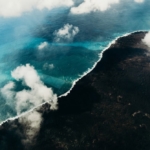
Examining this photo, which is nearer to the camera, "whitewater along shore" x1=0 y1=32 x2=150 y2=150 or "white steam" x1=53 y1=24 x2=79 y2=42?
"whitewater along shore" x1=0 y1=32 x2=150 y2=150

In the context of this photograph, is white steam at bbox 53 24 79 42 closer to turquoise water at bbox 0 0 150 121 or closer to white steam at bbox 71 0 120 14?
turquoise water at bbox 0 0 150 121

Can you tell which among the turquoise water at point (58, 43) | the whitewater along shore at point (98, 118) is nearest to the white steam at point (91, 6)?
the turquoise water at point (58, 43)

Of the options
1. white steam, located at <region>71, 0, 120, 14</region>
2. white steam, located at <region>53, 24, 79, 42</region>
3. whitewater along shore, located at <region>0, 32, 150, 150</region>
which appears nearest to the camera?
whitewater along shore, located at <region>0, 32, 150, 150</region>

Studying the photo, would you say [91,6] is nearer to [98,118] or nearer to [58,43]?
[58,43]

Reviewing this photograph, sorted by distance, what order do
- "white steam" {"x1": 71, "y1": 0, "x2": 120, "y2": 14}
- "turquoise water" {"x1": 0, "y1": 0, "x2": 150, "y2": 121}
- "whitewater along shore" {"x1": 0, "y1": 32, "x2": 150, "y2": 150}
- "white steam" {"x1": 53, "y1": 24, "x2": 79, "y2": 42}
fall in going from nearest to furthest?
"whitewater along shore" {"x1": 0, "y1": 32, "x2": 150, "y2": 150} → "turquoise water" {"x1": 0, "y1": 0, "x2": 150, "y2": 121} → "white steam" {"x1": 53, "y1": 24, "x2": 79, "y2": 42} → "white steam" {"x1": 71, "y1": 0, "x2": 120, "y2": 14}

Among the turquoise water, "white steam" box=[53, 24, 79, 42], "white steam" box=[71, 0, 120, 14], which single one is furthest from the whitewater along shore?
"white steam" box=[71, 0, 120, 14]

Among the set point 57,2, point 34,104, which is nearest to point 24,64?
point 34,104
